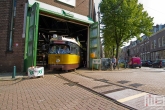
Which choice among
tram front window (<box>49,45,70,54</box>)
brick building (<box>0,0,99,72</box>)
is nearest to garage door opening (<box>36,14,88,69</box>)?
brick building (<box>0,0,99,72</box>)

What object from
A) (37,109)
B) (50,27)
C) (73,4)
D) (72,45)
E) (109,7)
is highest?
(109,7)

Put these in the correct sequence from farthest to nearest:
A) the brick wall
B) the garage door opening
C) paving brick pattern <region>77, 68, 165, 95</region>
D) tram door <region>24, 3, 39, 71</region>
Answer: the garage door opening, the brick wall, tram door <region>24, 3, 39, 71</region>, paving brick pattern <region>77, 68, 165, 95</region>

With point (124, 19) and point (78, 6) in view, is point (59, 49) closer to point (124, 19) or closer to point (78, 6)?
point (78, 6)

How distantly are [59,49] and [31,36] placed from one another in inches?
131

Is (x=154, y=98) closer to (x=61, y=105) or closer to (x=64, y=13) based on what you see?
(x=61, y=105)

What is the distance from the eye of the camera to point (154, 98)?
570 cm

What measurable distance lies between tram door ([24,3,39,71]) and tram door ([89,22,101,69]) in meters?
7.82

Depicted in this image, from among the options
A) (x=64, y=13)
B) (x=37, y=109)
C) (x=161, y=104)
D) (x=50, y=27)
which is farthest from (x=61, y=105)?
(x=50, y=27)

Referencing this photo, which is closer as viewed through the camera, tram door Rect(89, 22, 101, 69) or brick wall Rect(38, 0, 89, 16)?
brick wall Rect(38, 0, 89, 16)

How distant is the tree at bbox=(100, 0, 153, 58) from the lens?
21766 mm

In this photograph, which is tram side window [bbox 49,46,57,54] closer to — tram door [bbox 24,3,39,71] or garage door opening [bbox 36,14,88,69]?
tram door [bbox 24,3,39,71]

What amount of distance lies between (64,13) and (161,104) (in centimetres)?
1390

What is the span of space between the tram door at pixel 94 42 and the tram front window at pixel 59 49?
20.4 feet

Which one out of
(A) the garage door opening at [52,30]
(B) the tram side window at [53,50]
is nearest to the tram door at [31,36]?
(B) the tram side window at [53,50]
